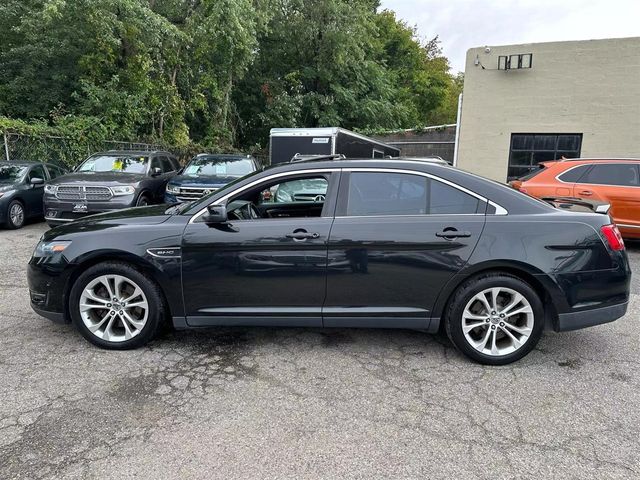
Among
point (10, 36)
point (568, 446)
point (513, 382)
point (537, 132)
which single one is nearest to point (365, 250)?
point (513, 382)

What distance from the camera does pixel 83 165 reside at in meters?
9.73

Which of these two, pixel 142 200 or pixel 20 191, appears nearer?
pixel 142 200

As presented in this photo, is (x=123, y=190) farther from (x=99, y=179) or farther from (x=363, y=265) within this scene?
(x=363, y=265)

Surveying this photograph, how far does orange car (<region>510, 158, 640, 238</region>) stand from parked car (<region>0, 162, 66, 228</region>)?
9867 millimetres

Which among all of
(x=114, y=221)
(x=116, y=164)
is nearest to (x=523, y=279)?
(x=114, y=221)

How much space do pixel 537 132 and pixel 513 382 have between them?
519 inches

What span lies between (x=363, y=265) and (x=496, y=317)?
1.09 meters

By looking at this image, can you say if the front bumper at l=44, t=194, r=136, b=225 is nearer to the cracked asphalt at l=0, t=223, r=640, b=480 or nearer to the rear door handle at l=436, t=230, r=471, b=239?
the cracked asphalt at l=0, t=223, r=640, b=480

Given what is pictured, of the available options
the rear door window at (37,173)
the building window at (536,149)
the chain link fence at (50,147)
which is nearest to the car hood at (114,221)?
the rear door window at (37,173)

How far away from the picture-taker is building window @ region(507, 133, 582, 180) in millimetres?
14016

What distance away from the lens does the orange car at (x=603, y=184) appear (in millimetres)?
7328

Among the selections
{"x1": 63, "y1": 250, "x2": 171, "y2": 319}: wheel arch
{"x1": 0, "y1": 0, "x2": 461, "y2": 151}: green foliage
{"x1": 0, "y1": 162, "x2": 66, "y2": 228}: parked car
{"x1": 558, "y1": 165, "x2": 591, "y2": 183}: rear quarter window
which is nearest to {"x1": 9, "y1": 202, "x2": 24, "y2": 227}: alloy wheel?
{"x1": 0, "y1": 162, "x2": 66, "y2": 228}: parked car

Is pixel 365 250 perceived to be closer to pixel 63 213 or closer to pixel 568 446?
pixel 568 446

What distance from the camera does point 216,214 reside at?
11.2ft
